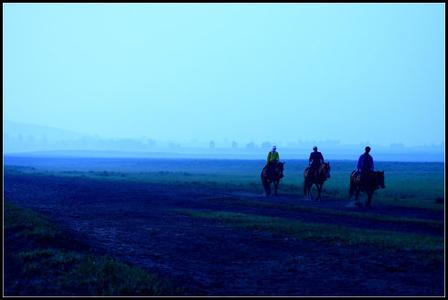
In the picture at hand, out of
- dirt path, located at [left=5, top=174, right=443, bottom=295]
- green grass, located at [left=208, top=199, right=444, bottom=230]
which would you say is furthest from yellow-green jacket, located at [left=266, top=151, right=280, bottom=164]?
dirt path, located at [left=5, top=174, right=443, bottom=295]

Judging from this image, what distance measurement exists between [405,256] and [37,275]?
7.87 m

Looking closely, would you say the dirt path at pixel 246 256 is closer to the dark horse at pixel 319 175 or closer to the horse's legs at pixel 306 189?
the dark horse at pixel 319 175

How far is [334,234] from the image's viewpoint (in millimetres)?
15023

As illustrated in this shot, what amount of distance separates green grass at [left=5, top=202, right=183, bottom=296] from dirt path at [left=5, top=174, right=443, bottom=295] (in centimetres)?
63

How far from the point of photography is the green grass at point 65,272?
30.9 ft

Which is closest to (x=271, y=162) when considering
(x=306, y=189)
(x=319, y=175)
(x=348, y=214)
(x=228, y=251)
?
(x=306, y=189)

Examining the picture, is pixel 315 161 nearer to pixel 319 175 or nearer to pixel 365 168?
pixel 319 175

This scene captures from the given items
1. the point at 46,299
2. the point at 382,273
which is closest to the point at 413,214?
the point at 382,273

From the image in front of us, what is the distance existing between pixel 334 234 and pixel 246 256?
3498 millimetres

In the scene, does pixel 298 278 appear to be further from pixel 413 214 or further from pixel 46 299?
pixel 413 214

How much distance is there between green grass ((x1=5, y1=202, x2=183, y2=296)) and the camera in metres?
9.43

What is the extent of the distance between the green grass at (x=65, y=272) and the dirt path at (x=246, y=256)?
0.63m

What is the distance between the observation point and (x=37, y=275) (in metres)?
10.7

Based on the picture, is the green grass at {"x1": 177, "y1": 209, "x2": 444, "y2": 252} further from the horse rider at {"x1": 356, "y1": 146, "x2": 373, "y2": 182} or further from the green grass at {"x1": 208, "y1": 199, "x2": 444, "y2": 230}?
the horse rider at {"x1": 356, "y1": 146, "x2": 373, "y2": 182}
